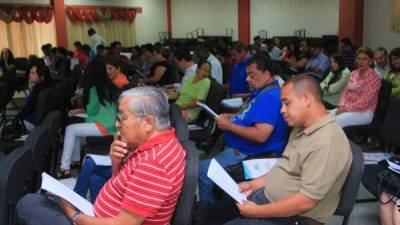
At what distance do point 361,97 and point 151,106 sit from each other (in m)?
3.26

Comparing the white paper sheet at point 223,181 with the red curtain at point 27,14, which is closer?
the white paper sheet at point 223,181

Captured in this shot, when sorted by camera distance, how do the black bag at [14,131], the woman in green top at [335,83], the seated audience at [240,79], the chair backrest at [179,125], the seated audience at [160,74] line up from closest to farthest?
the chair backrest at [179,125] < the black bag at [14,131] < the woman in green top at [335,83] < the seated audience at [240,79] < the seated audience at [160,74]

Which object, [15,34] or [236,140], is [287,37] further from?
[236,140]

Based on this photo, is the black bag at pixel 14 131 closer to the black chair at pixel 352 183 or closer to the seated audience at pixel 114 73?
the seated audience at pixel 114 73

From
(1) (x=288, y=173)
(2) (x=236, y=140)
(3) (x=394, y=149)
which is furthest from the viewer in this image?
(3) (x=394, y=149)

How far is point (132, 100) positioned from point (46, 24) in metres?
13.1

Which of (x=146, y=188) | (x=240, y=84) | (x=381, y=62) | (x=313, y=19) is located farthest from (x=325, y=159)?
(x=313, y=19)

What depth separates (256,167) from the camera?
9.20ft

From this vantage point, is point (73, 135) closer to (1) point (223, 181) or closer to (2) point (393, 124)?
(1) point (223, 181)

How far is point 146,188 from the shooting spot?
179cm

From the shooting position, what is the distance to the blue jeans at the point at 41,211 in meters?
1.90

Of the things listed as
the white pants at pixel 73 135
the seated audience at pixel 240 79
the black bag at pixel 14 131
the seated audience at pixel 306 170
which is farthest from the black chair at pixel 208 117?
the seated audience at pixel 306 170

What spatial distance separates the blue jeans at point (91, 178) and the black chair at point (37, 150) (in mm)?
257

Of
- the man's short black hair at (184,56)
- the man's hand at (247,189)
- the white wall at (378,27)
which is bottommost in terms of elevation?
the man's hand at (247,189)
